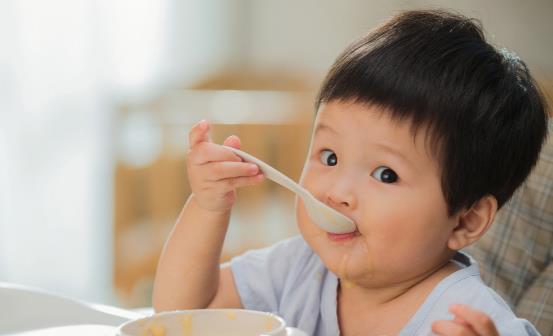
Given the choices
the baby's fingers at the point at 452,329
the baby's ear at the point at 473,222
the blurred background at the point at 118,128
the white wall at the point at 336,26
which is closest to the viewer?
the baby's fingers at the point at 452,329

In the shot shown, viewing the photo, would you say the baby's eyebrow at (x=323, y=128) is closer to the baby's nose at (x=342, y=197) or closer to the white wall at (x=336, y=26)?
the baby's nose at (x=342, y=197)

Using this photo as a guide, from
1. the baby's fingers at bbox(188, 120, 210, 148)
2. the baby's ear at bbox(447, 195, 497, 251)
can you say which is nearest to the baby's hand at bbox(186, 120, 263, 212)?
the baby's fingers at bbox(188, 120, 210, 148)

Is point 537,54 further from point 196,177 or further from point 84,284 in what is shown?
point 196,177

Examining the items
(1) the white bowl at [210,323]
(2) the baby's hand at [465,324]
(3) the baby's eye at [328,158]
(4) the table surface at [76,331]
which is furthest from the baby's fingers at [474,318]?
(4) the table surface at [76,331]

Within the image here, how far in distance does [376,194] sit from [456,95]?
130 mm

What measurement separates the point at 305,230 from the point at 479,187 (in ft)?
0.63

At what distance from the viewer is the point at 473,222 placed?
3.39 feet

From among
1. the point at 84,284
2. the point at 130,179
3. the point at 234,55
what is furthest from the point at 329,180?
the point at 234,55

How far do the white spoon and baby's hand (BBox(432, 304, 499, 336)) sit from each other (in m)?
0.19

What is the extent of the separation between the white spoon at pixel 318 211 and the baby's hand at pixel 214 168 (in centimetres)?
2

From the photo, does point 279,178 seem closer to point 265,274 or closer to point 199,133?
point 199,133

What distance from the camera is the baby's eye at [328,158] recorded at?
1.00 metres

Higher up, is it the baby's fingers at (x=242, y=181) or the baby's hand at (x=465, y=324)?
the baby's fingers at (x=242, y=181)

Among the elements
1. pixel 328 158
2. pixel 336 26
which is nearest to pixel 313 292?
pixel 328 158
